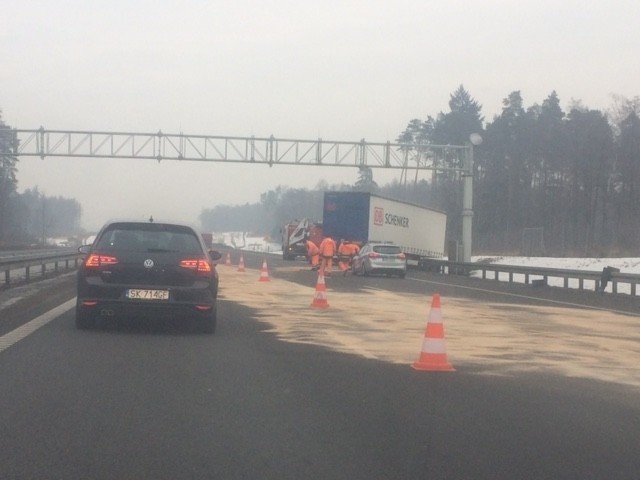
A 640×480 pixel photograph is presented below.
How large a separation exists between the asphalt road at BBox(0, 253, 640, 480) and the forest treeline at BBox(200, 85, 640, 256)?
71.7 metres

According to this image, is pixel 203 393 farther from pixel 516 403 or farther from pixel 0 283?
pixel 0 283

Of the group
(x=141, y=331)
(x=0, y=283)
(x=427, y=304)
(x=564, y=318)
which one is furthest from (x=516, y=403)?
(x=0, y=283)

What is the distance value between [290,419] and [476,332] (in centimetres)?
795

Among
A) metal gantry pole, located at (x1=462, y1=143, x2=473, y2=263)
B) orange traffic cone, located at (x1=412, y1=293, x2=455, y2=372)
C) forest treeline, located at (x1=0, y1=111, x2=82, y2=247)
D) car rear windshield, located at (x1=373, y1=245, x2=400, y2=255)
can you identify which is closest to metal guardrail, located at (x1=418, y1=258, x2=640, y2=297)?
metal gantry pole, located at (x1=462, y1=143, x2=473, y2=263)

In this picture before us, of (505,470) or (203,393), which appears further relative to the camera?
(203,393)

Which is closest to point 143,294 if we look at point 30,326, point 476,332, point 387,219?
point 30,326

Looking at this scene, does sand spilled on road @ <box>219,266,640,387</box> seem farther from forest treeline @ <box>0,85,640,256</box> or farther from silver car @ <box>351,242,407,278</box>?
forest treeline @ <box>0,85,640,256</box>

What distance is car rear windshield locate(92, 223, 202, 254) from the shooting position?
13.2 m

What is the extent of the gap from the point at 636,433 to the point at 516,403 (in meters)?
1.33

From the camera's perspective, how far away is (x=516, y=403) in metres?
8.50

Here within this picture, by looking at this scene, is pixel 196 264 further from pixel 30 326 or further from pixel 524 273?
pixel 524 273

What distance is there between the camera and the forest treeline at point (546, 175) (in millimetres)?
84875

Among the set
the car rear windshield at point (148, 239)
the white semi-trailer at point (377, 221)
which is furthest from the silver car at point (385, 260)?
the car rear windshield at point (148, 239)

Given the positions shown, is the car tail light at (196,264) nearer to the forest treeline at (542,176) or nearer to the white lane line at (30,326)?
the white lane line at (30,326)
